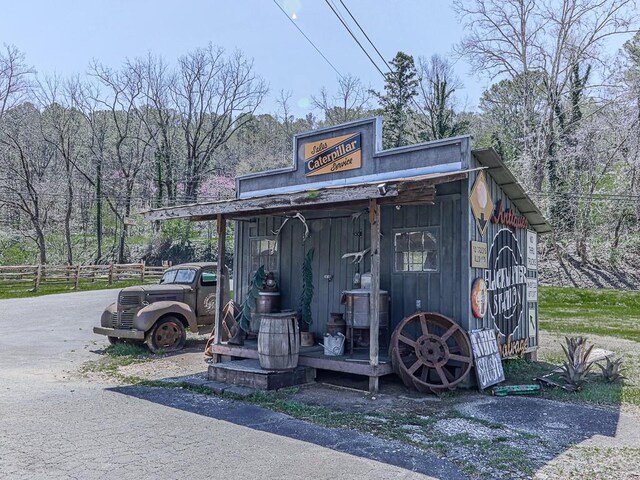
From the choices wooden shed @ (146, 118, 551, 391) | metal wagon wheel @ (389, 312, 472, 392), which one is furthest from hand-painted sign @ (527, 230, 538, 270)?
metal wagon wheel @ (389, 312, 472, 392)

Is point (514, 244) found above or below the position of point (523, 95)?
below

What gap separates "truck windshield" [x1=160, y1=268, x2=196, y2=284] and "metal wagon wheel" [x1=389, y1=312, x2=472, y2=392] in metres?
5.57

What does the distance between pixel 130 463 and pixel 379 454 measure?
207 cm

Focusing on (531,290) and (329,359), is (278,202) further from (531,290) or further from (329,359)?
(531,290)

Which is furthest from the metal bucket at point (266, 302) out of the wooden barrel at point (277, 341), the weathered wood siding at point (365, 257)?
the wooden barrel at point (277, 341)

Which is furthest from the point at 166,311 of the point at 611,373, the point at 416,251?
the point at 611,373

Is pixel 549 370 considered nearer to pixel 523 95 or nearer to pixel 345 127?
pixel 345 127

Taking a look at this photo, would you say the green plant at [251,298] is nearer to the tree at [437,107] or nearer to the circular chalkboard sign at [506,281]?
the circular chalkboard sign at [506,281]

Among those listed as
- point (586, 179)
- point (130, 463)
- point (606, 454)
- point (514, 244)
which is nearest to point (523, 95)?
point (586, 179)

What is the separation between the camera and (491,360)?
729 centimetres

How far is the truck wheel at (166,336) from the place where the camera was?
388 inches

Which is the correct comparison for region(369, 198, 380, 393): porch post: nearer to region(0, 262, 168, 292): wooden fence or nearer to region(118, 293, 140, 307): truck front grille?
region(118, 293, 140, 307): truck front grille

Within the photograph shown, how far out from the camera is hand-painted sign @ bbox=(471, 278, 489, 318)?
7.18 m

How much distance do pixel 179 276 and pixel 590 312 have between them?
551 inches
